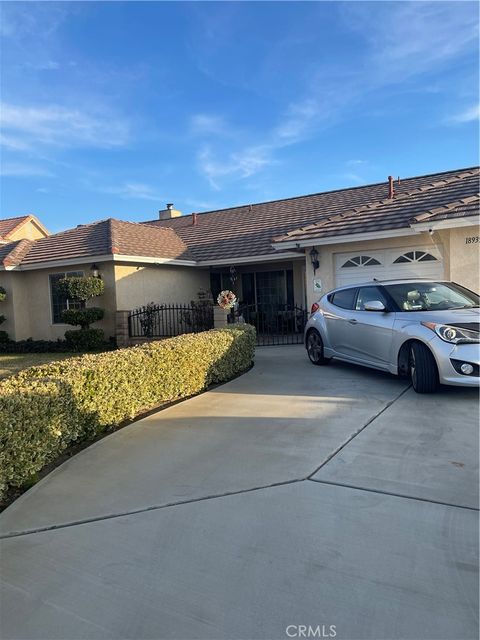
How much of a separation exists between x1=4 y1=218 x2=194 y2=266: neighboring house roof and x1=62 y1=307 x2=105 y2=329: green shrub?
1.66 m

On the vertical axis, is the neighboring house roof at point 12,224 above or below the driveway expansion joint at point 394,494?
above

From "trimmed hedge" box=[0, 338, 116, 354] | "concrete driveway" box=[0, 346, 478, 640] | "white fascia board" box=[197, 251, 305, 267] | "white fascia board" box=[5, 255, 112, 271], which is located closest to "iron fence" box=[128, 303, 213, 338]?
"trimmed hedge" box=[0, 338, 116, 354]

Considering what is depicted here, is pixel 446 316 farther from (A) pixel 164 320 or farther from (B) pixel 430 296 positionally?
(A) pixel 164 320

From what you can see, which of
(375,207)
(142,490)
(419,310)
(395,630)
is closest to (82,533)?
(142,490)

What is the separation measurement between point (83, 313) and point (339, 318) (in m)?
8.54

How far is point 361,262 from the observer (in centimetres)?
1256

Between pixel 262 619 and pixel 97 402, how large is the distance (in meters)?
3.54

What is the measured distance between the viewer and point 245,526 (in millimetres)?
3332

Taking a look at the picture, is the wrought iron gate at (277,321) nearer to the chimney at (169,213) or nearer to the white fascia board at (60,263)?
the white fascia board at (60,263)

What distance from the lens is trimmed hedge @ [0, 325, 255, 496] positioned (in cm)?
418

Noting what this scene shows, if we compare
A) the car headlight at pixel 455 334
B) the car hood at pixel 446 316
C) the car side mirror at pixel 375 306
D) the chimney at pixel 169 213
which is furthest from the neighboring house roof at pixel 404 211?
the chimney at pixel 169 213

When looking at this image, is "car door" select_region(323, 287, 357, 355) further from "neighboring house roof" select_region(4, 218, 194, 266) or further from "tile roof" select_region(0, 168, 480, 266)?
"neighboring house roof" select_region(4, 218, 194, 266)

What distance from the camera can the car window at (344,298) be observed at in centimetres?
845

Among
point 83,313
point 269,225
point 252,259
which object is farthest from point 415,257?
point 83,313
